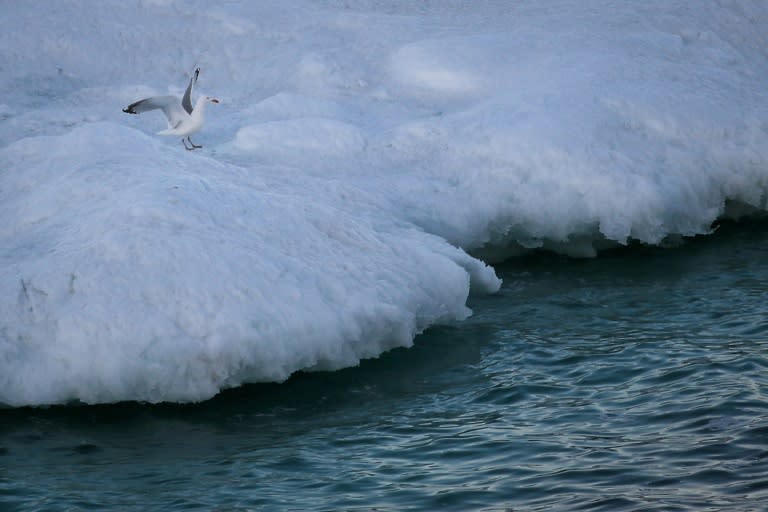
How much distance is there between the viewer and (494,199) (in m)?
9.48

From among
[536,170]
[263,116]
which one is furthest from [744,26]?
[263,116]

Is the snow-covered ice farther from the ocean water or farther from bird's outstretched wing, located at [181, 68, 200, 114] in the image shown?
bird's outstretched wing, located at [181, 68, 200, 114]

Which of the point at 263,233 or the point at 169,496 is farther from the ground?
the point at 263,233

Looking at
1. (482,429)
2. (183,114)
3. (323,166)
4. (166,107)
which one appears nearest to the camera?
(482,429)

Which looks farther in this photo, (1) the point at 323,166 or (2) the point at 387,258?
(1) the point at 323,166

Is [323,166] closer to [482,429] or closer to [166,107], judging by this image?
[166,107]

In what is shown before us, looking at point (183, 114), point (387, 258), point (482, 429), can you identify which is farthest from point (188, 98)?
point (482, 429)

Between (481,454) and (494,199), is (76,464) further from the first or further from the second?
(494,199)

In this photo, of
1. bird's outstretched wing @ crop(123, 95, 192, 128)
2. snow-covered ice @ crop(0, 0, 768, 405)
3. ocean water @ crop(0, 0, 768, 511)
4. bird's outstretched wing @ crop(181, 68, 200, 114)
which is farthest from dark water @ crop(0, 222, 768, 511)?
bird's outstretched wing @ crop(181, 68, 200, 114)

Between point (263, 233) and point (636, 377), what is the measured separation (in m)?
2.84

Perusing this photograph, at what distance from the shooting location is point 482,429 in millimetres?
6504

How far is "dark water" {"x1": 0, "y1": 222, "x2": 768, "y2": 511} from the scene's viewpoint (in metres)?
5.66

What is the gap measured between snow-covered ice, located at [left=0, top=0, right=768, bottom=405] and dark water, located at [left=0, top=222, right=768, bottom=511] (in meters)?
0.27

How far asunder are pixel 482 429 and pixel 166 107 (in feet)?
14.5
